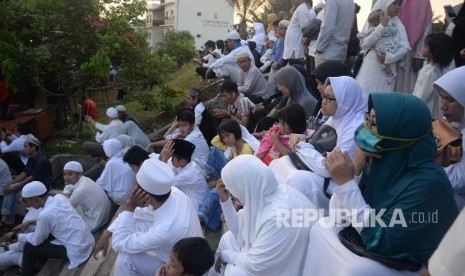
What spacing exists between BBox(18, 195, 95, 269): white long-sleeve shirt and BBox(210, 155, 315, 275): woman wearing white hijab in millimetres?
3116

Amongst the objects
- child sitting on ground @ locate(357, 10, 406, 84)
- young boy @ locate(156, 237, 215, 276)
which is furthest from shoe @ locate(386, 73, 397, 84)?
Result: young boy @ locate(156, 237, 215, 276)

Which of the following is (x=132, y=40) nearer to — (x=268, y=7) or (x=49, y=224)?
(x=49, y=224)

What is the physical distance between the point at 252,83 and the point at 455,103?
16.1 feet

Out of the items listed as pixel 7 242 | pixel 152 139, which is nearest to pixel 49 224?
pixel 7 242

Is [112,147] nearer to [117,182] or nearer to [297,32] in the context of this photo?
[117,182]

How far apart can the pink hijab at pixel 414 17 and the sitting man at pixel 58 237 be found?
15.2 feet

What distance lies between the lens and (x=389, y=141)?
2389mm

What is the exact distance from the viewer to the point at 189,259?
3.07 m

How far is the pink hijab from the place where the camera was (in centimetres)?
527

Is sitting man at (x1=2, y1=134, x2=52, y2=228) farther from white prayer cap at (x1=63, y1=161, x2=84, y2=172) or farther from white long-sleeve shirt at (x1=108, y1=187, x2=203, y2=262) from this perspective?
white long-sleeve shirt at (x1=108, y1=187, x2=203, y2=262)

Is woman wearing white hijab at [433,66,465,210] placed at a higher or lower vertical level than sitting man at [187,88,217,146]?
higher

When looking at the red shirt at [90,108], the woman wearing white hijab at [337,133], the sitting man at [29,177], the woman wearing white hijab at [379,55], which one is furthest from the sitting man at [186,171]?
the red shirt at [90,108]

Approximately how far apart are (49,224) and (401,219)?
4481 mm

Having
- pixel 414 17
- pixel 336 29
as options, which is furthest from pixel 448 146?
pixel 336 29
